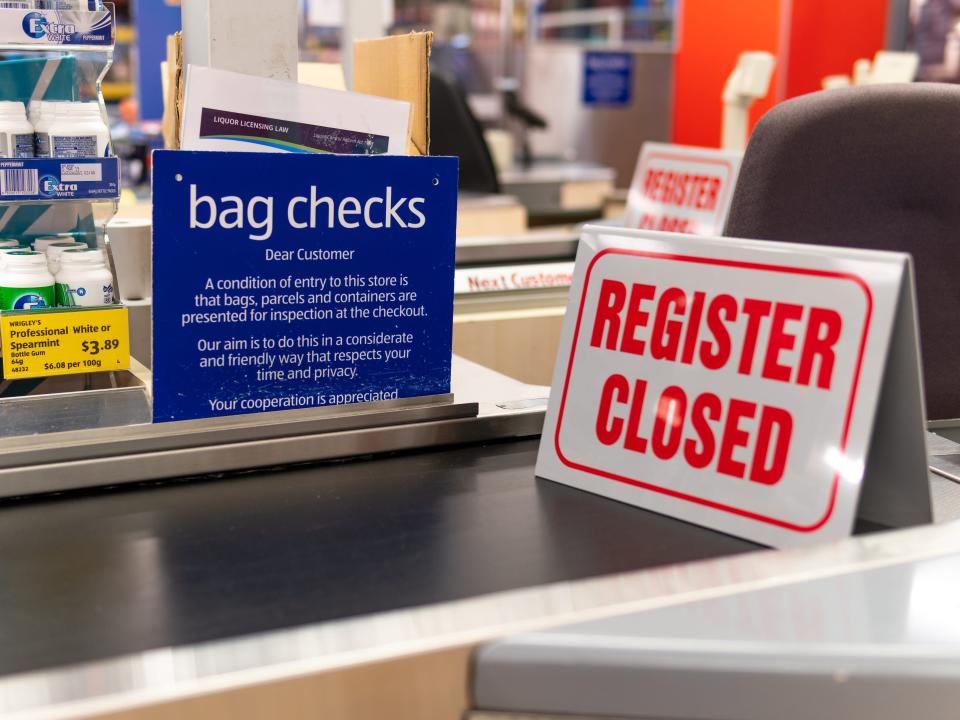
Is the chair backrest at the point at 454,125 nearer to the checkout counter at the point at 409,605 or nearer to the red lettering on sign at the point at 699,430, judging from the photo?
the red lettering on sign at the point at 699,430

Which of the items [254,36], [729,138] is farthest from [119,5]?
[254,36]

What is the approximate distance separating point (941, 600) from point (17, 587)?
60 centimetres

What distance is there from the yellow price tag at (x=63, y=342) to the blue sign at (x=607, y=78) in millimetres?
5353

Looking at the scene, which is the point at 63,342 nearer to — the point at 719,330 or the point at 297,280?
the point at 297,280

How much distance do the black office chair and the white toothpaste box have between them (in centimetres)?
44

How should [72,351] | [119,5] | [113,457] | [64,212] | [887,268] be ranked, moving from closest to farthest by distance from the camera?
[887,268] → [113,457] → [72,351] → [64,212] → [119,5]

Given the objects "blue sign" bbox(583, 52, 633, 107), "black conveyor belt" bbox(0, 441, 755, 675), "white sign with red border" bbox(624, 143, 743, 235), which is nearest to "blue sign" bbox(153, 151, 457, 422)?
"black conveyor belt" bbox(0, 441, 755, 675)

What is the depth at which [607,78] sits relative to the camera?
6141mm

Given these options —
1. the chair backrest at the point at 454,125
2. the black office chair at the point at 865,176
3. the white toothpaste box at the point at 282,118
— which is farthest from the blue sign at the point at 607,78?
the white toothpaste box at the point at 282,118

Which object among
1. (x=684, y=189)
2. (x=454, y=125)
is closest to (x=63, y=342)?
(x=684, y=189)

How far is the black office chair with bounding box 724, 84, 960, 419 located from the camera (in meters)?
1.25

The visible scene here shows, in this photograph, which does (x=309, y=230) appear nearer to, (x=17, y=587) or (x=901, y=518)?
(x=17, y=587)

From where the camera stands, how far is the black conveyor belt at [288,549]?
666mm

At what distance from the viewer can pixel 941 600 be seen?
2.21 feet
